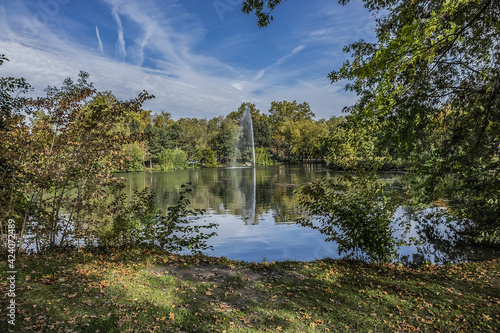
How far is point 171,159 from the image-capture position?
1954 inches

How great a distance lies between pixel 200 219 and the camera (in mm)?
12172

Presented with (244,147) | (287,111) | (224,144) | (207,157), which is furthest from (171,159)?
(287,111)

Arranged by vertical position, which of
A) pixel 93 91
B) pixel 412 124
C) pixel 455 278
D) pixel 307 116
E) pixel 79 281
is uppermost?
pixel 307 116

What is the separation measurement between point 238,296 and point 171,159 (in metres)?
47.3

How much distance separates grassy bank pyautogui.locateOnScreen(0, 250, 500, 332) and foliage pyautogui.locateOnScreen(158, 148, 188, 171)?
44.2 metres

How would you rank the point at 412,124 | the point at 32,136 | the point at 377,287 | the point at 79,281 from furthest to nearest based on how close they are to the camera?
the point at 32,136
the point at 377,287
the point at 412,124
the point at 79,281

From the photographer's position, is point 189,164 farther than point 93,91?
Yes

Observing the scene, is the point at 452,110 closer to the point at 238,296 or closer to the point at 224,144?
the point at 238,296

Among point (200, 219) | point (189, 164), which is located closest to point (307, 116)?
point (189, 164)

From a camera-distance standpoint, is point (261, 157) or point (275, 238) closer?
point (275, 238)

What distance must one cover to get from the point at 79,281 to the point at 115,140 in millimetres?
2809

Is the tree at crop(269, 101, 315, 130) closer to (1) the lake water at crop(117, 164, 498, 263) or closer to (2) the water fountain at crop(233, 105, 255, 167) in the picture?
(2) the water fountain at crop(233, 105, 255, 167)

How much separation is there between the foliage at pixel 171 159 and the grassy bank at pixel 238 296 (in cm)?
4417

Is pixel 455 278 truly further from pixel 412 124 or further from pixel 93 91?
pixel 93 91
